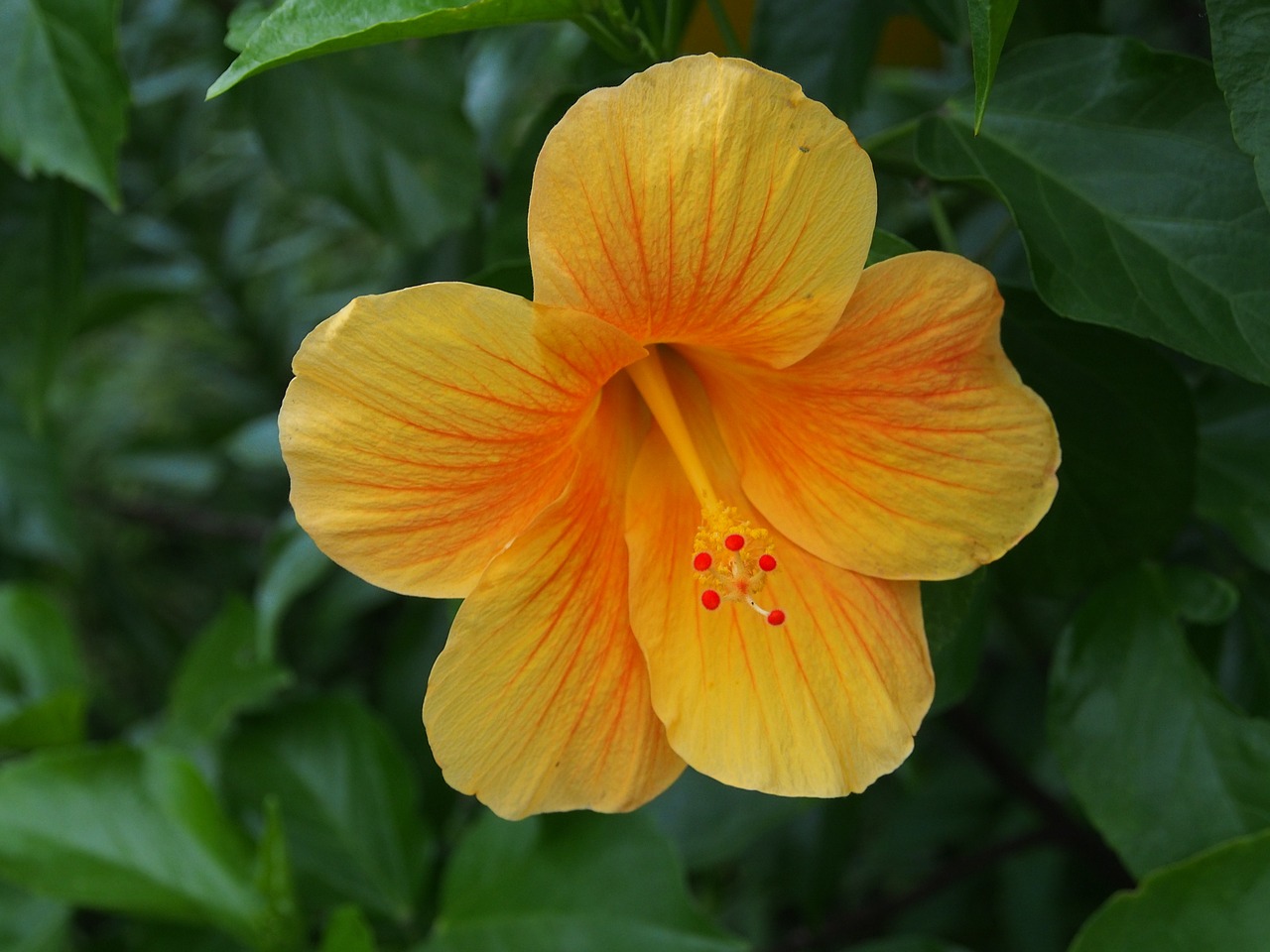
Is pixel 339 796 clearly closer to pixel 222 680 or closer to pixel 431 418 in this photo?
pixel 222 680

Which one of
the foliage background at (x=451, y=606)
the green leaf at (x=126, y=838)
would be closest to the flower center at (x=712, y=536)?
the foliage background at (x=451, y=606)

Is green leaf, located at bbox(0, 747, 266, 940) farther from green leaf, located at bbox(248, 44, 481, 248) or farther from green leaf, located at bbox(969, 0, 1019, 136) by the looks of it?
green leaf, located at bbox(969, 0, 1019, 136)

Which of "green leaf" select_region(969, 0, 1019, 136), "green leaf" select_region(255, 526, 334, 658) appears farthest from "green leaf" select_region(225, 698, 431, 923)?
"green leaf" select_region(969, 0, 1019, 136)

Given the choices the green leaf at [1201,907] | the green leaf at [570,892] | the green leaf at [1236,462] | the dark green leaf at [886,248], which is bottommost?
the green leaf at [570,892]

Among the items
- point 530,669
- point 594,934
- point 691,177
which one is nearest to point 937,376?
point 691,177

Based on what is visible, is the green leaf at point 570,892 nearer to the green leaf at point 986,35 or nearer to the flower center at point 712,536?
the flower center at point 712,536

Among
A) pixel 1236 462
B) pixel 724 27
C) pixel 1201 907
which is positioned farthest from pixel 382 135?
pixel 1201 907
